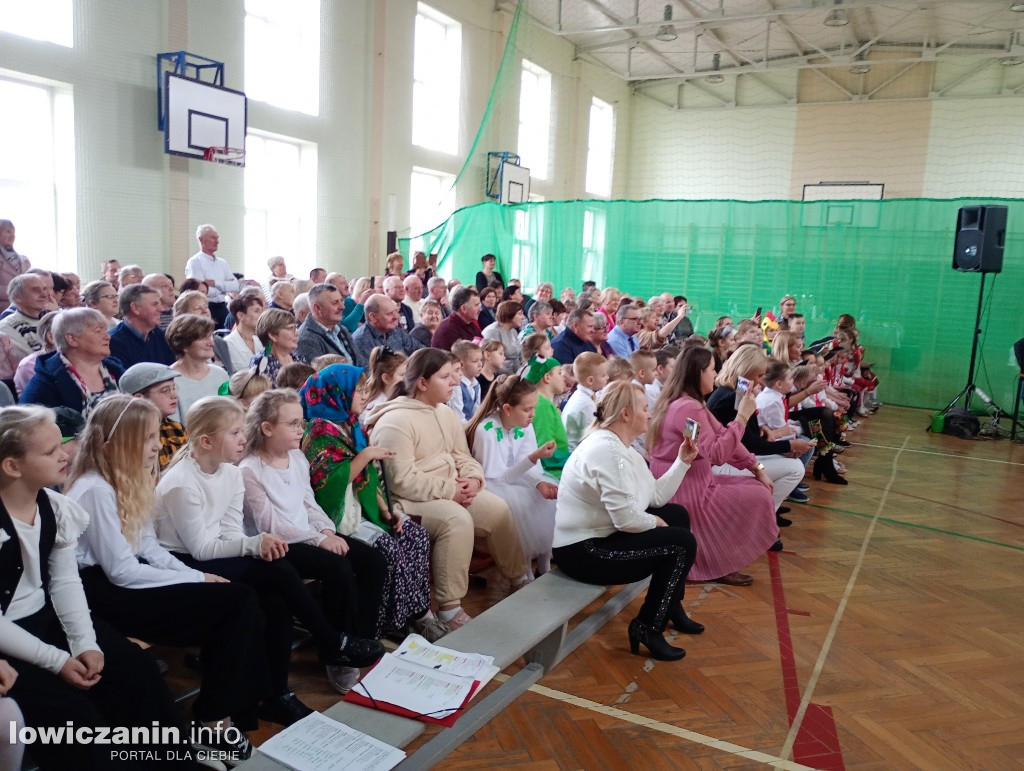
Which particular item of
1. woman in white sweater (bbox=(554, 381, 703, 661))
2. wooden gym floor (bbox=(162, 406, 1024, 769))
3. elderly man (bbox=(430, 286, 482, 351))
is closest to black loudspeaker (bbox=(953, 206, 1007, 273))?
wooden gym floor (bbox=(162, 406, 1024, 769))

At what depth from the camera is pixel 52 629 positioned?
202 cm

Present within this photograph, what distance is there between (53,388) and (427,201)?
34.4 ft

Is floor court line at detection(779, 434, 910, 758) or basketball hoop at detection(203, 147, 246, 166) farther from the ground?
basketball hoop at detection(203, 147, 246, 166)

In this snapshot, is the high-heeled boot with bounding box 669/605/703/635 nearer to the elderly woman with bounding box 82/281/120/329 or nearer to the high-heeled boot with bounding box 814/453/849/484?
the high-heeled boot with bounding box 814/453/849/484

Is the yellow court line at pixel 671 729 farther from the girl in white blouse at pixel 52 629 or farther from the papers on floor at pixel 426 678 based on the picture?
the girl in white blouse at pixel 52 629

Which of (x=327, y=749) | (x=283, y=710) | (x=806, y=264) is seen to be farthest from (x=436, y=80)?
(x=327, y=749)

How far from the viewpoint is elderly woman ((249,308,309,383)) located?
13.9ft

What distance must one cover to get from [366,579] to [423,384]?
95 centimetres

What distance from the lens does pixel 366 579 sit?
2.89 metres

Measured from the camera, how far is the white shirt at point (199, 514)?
8.11 feet

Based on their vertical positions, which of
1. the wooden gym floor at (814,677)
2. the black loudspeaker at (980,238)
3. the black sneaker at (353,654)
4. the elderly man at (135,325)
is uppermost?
the black loudspeaker at (980,238)

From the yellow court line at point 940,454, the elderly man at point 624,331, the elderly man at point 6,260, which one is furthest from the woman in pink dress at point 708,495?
the elderly man at point 6,260

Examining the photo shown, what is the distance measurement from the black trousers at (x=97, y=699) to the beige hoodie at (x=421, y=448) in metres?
1.36

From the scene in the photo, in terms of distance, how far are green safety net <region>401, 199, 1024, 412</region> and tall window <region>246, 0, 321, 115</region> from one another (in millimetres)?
2594
